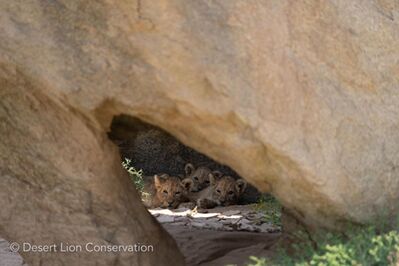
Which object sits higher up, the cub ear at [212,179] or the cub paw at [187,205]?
the cub ear at [212,179]

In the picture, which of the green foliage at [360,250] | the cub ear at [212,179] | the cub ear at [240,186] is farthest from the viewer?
the cub ear at [212,179]

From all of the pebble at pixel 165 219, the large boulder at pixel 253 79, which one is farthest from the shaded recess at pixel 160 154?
the large boulder at pixel 253 79

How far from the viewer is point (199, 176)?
384 inches

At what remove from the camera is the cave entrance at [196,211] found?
18.6 feet

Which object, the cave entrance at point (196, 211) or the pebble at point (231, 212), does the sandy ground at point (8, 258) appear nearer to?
the cave entrance at point (196, 211)

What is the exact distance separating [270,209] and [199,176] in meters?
1.95

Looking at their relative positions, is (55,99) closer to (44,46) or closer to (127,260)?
(44,46)

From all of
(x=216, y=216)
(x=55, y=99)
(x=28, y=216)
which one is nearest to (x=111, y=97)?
(x=55, y=99)

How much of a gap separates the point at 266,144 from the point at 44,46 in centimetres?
134

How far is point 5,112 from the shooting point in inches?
178

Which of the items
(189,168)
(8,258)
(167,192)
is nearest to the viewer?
(8,258)

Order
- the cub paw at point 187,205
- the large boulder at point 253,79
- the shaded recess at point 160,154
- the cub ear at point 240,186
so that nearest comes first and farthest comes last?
the large boulder at point 253,79 < the cub paw at point 187,205 < the cub ear at point 240,186 < the shaded recess at point 160,154

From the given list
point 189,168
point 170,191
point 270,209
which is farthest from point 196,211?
point 189,168

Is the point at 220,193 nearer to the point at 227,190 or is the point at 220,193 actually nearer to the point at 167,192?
the point at 227,190
